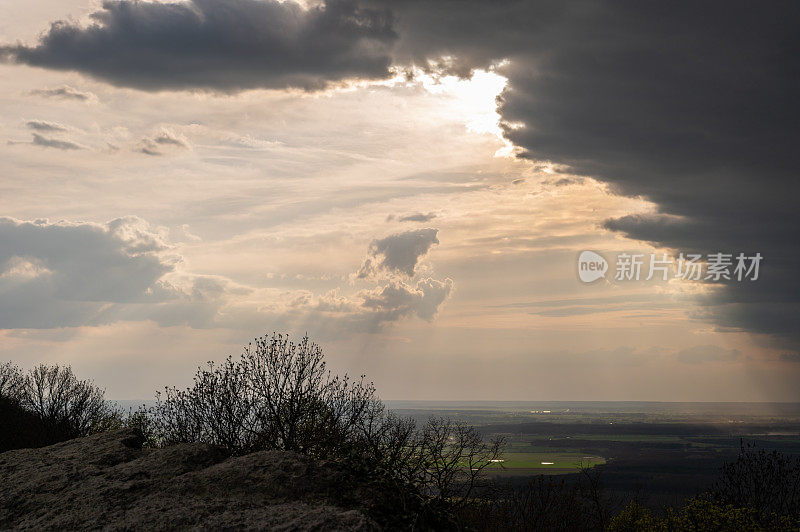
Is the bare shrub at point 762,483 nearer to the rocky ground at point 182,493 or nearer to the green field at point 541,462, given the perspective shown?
the rocky ground at point 182,493

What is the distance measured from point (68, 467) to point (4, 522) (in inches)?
61.7

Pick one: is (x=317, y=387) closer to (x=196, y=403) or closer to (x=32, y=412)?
(x=196, y=403)

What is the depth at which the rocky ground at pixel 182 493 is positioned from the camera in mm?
9320

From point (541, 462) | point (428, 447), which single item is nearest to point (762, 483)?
point (428, 447)

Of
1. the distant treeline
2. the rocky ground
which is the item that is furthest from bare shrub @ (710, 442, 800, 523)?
the rocky ground

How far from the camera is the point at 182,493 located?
34.2ft

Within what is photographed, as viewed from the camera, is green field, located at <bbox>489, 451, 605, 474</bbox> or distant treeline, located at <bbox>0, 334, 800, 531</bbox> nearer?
distant treeline, located at <bbox>0, 334, 800, 531</bbox>

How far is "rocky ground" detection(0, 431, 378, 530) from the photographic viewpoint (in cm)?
932

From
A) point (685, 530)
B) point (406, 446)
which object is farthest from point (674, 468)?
point (406, 446)

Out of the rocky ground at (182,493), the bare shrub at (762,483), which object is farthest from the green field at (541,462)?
the rocky ground at (182,493)

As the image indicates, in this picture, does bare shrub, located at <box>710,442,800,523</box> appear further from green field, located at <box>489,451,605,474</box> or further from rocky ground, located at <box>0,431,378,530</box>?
green field, located at <box>489,451,605,474</box>

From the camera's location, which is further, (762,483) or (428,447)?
(762,483)

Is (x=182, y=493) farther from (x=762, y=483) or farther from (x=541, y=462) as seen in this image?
(x=541, y=462)

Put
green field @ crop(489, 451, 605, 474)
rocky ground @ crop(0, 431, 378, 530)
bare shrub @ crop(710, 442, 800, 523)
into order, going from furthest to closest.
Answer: green field @ crop(489, 451, 605, 474), bare shrub @ crop(710, 442, 800, 523), rocky ground @ crop(0, 431, 378, 530)
